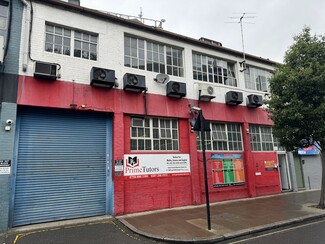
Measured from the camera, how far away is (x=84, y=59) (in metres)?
9.43

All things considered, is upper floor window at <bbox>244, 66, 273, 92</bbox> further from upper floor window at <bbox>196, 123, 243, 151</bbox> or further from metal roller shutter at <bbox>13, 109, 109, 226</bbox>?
metal roller shutter at <bbox>13, 109, 109, 226</bbox>

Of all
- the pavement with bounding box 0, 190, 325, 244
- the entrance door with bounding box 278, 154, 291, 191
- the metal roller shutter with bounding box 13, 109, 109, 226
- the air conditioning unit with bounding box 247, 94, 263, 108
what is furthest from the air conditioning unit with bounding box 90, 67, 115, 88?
the entrance door with bounding box 278, 154, 291, 191

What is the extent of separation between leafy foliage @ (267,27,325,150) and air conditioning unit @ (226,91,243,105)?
219 cm

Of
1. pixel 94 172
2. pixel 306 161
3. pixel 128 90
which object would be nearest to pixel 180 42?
pixel 128 90

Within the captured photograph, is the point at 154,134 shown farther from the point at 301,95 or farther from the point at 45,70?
the point at 301,95

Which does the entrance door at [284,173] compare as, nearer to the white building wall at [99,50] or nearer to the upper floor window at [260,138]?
the upper floor window at [260,138]

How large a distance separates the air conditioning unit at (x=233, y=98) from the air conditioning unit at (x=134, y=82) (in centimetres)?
489

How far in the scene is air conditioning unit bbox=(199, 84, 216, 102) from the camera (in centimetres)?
1168

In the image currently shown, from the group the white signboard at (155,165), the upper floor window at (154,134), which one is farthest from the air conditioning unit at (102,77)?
the white signboard at (155,165)

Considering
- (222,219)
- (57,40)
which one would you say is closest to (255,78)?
(222,219)

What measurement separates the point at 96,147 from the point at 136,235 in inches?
152

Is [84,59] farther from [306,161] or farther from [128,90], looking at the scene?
[306,161]

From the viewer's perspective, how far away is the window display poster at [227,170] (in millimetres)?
11727

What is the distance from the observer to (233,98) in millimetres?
12438
